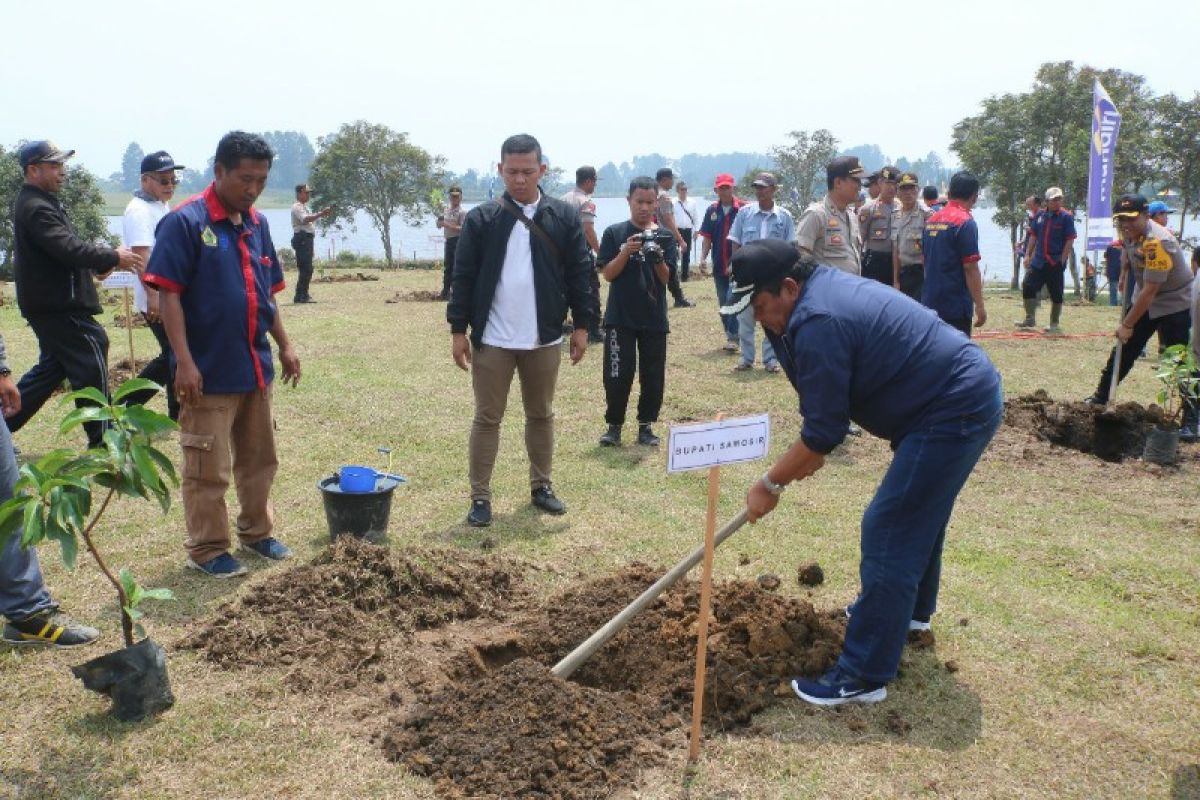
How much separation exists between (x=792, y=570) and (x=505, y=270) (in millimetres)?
2337

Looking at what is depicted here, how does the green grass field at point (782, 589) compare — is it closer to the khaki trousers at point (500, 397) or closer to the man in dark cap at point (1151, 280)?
the khaki trousers at point (500, 397)

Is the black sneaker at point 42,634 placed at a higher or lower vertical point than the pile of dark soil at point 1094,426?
higher

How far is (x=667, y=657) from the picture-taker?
389 centimetres

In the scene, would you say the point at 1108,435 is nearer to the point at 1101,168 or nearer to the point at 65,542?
the point at 1101,168

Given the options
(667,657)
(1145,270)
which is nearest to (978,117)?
(1145,270)

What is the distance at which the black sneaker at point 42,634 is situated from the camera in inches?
155

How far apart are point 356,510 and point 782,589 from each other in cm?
232

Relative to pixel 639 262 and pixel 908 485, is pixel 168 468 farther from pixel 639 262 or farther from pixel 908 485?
pixel 639 262

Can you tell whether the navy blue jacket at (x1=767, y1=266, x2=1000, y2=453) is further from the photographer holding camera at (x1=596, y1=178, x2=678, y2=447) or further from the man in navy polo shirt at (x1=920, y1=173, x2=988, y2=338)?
the man in navy polo shirt at (x1=920, y1=173, x2=988, y2=338)

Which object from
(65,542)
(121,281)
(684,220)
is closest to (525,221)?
(65,542)

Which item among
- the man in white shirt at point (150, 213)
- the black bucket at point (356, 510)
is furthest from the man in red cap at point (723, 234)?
the black bucket at point (356, 510)

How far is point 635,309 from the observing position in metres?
7.04

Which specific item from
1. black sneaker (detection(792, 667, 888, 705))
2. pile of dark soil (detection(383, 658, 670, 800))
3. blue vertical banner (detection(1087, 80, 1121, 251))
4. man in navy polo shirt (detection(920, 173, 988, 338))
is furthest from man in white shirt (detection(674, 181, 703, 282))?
pile of dark soil (detection(383, 658, 670, 800))

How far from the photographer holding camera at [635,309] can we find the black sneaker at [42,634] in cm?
409
